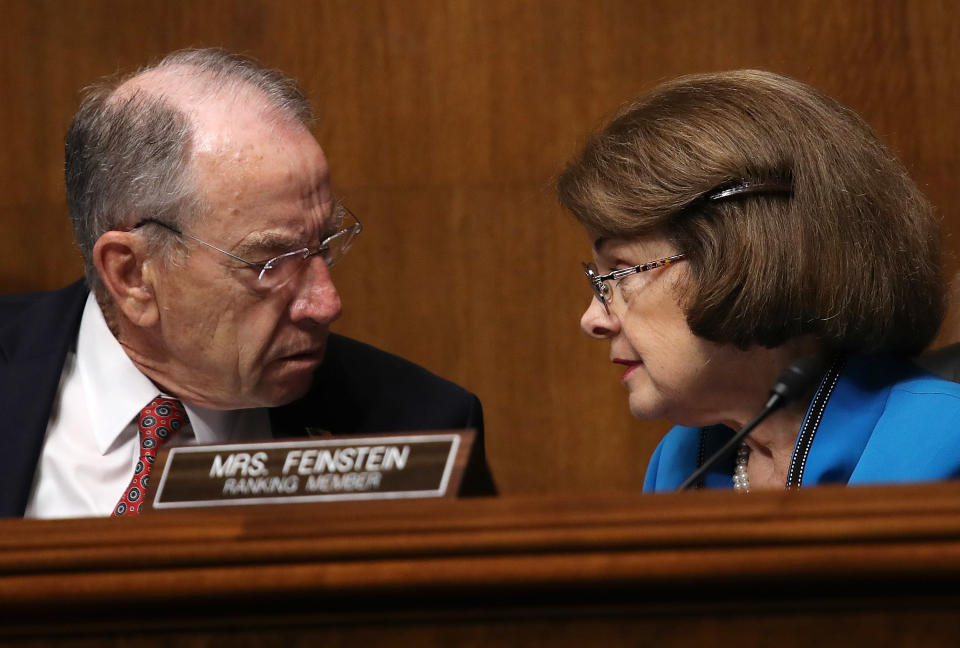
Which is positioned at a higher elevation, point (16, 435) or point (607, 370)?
point (16, 435)

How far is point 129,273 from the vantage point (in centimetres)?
174

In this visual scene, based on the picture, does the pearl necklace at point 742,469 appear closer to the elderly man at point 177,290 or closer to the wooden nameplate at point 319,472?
the elderly man at point 177,290

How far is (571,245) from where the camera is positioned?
2465 millimetres

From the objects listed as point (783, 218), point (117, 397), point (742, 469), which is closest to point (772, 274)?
point (783, 218)

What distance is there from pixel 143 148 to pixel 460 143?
35.7 inches

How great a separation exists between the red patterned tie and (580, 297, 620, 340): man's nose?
0.67m

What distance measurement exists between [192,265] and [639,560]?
45.5 inches

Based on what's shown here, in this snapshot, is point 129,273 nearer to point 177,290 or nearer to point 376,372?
point 177,290

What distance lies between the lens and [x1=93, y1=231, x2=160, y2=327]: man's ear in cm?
172

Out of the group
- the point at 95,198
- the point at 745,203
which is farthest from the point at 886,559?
the point at 95,198

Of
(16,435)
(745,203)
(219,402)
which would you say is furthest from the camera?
(219,402)

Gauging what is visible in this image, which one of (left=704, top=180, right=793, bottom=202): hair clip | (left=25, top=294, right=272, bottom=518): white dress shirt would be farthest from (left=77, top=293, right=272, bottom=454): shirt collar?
(left=704, top=180, right=793, bottom=202): hair clip

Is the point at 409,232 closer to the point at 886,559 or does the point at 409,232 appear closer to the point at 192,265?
the point at 192,265

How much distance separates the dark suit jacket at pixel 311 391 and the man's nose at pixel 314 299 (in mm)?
188
